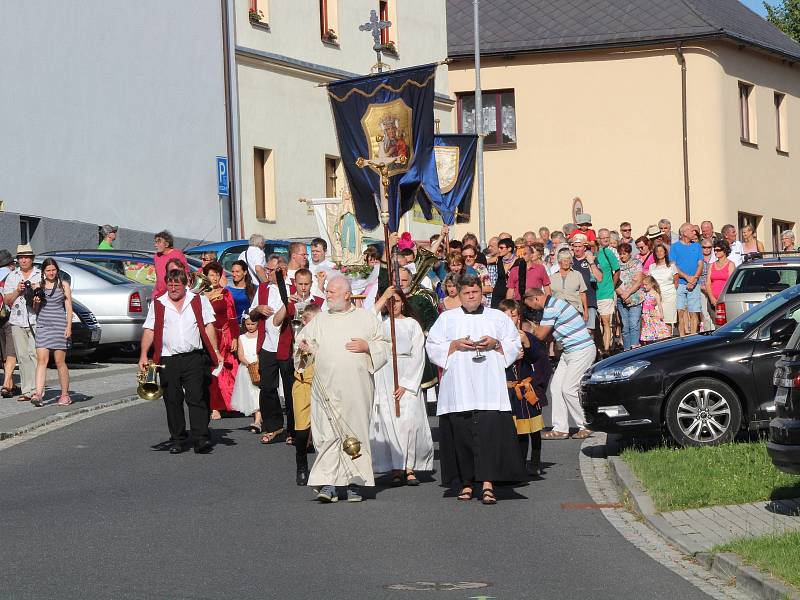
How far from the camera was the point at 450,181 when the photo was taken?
28.1m

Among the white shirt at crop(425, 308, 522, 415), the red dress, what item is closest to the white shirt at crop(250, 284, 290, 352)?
the red dress

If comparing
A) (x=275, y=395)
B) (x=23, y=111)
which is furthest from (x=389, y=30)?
(x=275, y=395)

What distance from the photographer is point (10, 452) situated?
15547 mm

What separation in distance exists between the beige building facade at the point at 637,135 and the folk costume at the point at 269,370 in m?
30.2

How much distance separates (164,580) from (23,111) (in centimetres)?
2228

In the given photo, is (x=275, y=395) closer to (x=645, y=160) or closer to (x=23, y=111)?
(x=23, y=111)

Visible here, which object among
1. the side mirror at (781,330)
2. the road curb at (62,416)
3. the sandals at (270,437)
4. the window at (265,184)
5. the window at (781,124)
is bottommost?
the sandals at (270,437)

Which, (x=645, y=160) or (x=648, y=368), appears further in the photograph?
(x=645, y=160)

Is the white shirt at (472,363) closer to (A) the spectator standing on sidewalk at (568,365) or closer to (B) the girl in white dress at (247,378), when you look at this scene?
(A) the spectator standing on sidewalk at (568,365)

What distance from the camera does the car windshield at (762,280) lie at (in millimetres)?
21359

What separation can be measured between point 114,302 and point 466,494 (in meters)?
12.6

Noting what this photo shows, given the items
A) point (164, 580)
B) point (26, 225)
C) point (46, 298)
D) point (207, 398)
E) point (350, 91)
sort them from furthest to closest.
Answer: point (26, 225)
point (46, 298)
point (350, 91)
point (207, 398)
point (164, 580)

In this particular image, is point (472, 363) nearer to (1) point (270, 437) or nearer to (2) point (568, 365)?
(2) point (568, 365)

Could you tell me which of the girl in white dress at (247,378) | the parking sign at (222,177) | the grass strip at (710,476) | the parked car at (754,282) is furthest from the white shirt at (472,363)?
the parking sign at (222,177)
